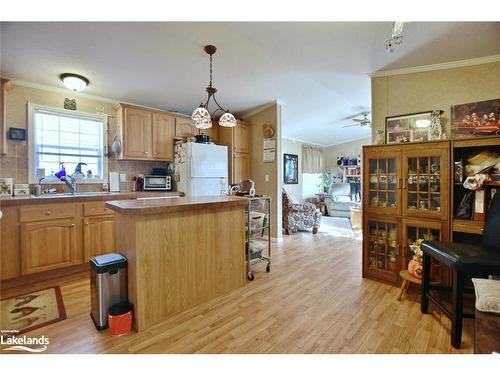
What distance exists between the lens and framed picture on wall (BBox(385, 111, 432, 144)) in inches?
98.9

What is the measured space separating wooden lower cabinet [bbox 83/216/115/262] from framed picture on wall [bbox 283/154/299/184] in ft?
15.2

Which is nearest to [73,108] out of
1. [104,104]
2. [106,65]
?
[104,104]

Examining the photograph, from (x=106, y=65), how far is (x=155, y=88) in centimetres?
72

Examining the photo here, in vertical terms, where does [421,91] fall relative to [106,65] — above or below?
below

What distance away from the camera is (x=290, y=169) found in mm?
6918

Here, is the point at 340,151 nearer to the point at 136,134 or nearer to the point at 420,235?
the point at 420,235

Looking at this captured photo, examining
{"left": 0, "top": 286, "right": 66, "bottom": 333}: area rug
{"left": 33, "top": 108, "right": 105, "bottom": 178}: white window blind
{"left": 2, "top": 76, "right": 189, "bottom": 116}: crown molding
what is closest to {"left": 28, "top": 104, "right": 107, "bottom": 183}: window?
{"left": 33, "top": 108, "right": 105, "bottom": 178}: white window blind

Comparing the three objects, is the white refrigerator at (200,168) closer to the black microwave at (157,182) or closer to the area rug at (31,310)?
the black microwave at (157,182)

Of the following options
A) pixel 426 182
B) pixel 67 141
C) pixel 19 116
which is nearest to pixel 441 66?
pixel 426 182

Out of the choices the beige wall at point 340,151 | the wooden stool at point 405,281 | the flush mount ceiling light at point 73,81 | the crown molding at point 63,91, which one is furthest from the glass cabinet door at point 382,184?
the beige wall at point 340,151

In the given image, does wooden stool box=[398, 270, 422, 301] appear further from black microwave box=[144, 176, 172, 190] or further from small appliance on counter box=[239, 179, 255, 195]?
black microwave box=[144, 176, 172, 190]
